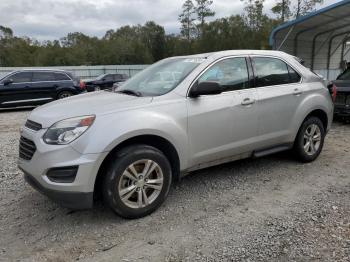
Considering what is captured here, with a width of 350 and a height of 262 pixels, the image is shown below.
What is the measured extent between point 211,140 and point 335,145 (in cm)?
350

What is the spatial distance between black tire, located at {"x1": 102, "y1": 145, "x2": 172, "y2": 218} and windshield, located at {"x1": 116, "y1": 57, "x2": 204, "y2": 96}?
30.1 inches

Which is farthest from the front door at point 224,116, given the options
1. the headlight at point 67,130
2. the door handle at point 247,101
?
the headlight at point 67,130

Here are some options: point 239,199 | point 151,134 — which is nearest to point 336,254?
point 239,199

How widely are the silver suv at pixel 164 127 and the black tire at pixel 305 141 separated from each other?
0.05 ft

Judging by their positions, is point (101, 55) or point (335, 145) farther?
point (101, 55)

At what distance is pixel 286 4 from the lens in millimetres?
36281

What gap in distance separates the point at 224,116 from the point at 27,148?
→ 87.4 inches

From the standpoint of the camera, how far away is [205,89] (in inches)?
150

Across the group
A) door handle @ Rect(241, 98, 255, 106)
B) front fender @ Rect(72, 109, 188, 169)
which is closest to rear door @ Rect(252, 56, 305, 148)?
door handle @ Rect(241, 98, 255, 106)

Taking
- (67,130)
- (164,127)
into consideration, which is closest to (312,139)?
(164,127)

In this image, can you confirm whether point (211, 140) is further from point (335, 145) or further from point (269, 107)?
point (335, 145)

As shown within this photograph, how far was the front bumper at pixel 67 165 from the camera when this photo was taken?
3.19 m

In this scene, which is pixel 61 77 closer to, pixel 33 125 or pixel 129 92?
pixel 129 92

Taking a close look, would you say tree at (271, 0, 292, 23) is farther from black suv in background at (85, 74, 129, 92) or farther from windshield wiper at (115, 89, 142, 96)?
windshield wiper at (115, 89, 142, 96)
